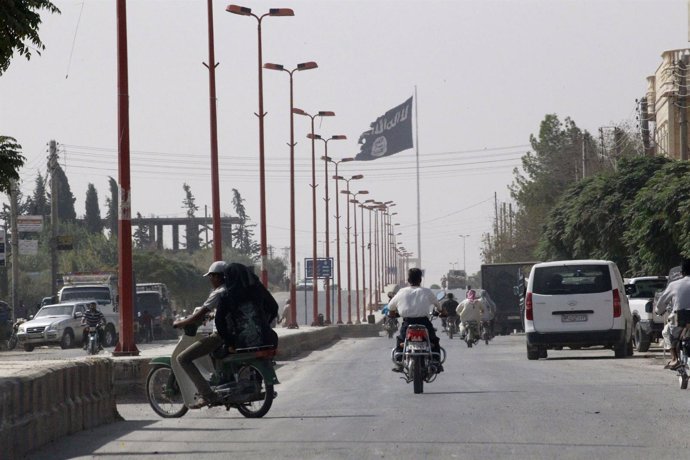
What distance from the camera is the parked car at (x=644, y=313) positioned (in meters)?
32.4

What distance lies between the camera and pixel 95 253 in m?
140

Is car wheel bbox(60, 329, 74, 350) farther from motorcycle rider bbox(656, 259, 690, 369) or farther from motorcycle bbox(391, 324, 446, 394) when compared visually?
motorcycle rider bbox(656, 259, 690, 369)

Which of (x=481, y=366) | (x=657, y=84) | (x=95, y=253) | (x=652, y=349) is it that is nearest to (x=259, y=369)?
(x=481, y=366)

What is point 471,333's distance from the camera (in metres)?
42.2

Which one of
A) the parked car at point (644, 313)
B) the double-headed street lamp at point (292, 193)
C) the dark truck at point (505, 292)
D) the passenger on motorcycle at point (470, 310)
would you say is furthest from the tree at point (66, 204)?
the parked car at point (644, 313)

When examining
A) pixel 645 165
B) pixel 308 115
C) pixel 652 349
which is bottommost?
pixel 652 349

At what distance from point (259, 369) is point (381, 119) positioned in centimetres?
9901

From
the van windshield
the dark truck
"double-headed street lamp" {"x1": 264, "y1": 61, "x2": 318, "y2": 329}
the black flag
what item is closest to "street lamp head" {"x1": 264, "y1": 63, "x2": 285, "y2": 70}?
"double-headed street lamp" {"x1": 264, "y1": 61, "x2": 318, "y2": 329}

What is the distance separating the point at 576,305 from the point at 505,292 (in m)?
31.5

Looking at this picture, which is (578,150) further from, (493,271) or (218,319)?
(218,319)

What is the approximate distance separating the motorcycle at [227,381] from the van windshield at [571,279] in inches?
549

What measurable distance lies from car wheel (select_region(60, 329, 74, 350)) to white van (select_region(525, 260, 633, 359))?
24755 mm

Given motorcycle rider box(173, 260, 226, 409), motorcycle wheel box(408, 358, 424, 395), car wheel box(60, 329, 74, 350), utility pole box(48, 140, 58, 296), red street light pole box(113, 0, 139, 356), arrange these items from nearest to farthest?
motorcycle rider box(173, 260, 226, 409) → motorcycle wheel box(408, 358, 424, 395) → red street light pole box(113, 0, 139, 356) → car wheel box(60, 329, 74, 350) → utility pole box(48, 140, 58, 296)

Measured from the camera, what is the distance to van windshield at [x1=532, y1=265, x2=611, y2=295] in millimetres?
29188
